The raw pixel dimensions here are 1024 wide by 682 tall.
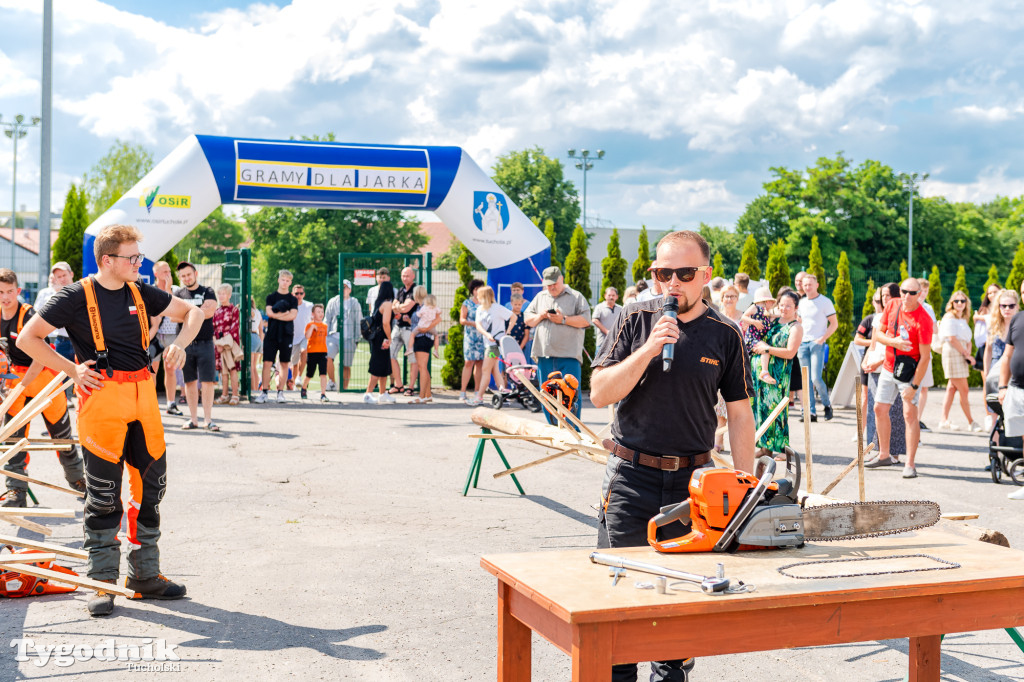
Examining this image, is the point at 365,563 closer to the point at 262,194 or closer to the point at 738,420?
the point at 738,420

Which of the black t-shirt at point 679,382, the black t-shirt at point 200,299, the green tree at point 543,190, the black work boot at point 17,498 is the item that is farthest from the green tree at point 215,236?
the black t-shirt at point 679,382

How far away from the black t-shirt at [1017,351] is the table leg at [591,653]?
7254mm

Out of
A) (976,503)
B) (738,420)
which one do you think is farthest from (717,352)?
(976,503)

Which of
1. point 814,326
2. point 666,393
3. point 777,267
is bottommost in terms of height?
point 666,393

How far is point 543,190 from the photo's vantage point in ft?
191

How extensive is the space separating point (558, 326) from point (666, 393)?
6924 millimetres

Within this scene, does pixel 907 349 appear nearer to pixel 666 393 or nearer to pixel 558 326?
pixel 558 326

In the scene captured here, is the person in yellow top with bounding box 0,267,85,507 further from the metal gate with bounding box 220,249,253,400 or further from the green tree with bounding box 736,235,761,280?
the green tree with bounding box 736,235,761,280

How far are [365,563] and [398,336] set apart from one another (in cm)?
939

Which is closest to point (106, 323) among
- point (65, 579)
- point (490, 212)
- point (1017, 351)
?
point (65, 579)

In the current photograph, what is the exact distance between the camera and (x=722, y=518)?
114 inches

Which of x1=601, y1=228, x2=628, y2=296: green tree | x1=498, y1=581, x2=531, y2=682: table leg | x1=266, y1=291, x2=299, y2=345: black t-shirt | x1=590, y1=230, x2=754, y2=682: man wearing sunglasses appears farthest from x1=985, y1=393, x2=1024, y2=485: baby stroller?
x1=601, y1=228, x2=628, y2=296: green tree

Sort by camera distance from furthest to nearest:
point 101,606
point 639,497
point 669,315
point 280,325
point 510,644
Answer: point 280,325 → point 101,606 → point 639,497 → point 669,315 → point 510,644

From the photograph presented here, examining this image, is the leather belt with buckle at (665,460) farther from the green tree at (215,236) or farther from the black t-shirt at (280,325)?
the green tree at (215,236)
